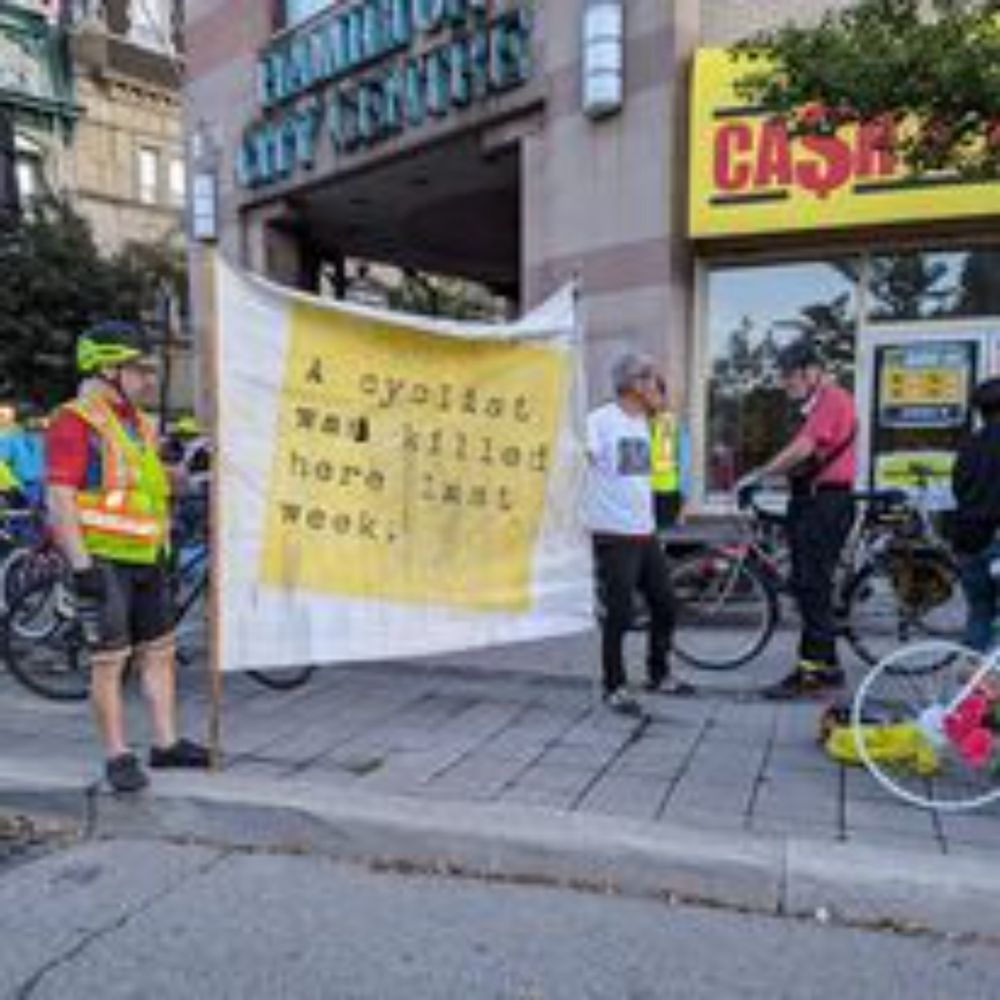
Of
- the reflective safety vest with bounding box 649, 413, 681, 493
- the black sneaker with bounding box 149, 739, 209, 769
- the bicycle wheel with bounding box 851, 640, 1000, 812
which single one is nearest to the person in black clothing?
the bicycle wheel with bounding box 851, 640, 1000, 812

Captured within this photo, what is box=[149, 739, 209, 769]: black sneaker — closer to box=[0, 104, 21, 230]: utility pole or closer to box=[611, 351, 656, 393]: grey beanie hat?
box=[611, 351, 656, 393]: grey beanie hat

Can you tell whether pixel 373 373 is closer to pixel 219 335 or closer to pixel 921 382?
pixel 219 335

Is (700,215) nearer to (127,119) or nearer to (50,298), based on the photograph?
(50,298)

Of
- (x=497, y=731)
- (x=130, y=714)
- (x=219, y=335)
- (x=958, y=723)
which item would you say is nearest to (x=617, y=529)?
(x=497, y=731)

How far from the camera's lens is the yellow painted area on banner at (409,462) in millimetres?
4551

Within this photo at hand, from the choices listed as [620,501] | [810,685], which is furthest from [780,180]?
Result: [810,685]

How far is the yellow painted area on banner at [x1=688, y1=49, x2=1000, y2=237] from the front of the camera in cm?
826

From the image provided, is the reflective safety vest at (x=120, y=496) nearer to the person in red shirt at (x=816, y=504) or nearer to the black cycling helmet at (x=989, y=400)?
the person in red shirt at (x=816, y=504)

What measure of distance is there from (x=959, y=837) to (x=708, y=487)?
6.24 metres

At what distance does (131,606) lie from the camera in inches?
171

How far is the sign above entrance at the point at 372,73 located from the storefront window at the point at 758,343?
9.59ft

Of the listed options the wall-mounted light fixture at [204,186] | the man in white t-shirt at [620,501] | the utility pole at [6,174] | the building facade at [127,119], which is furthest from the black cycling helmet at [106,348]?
the building facade at [127,119]

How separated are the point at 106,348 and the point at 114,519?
676mm

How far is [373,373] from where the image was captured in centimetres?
474
